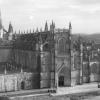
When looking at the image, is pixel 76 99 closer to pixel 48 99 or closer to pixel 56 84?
pixel 48 99

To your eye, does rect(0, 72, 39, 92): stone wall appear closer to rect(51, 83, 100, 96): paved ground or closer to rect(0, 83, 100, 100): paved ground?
rect(0, 83, 100, 100): paved ground

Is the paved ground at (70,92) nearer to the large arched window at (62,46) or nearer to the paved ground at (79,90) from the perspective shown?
the paved ground at (79,90)

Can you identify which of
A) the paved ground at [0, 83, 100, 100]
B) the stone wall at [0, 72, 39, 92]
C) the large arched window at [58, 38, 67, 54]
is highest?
the large arched window at [58, 38, 67, 54]

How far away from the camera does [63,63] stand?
65.2 m

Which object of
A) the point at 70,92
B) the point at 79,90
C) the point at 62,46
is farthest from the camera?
the point at 62,46

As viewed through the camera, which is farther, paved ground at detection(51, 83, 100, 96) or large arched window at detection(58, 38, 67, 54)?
large arched window at detection(58, 38, 67, 54)

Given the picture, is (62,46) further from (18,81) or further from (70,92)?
(18,81)

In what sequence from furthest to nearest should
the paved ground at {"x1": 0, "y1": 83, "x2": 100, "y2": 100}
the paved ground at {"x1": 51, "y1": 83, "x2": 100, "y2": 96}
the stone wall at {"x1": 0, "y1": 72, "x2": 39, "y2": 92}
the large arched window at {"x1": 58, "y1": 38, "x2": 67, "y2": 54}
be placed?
the large arched window at {"x1": 58, "y1": 38, "x2": 67, "y2": 54} < the stone wall at {"x1": 0, "y1": 72, "x2": 39, "y2": 92} < the paved ground at {"x1": 51, "y1": 83, "x2": 100, "y2": 96} < the paved ground at {"x1": 0, "y1": 83, "x2": 100, "y2": 100}

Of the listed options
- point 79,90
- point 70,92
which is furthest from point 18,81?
point 79,90

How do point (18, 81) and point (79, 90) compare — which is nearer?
point (18, 81)

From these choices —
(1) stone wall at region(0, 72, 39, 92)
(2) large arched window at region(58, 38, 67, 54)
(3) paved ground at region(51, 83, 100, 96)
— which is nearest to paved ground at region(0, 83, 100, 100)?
(3) paved ground at region(51, 83, 100, 96)

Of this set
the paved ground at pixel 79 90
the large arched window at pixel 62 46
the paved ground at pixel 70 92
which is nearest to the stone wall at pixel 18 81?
the paved ground at pixel 70 92

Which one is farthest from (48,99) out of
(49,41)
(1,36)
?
(1,36)

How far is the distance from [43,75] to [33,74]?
2.54 m
